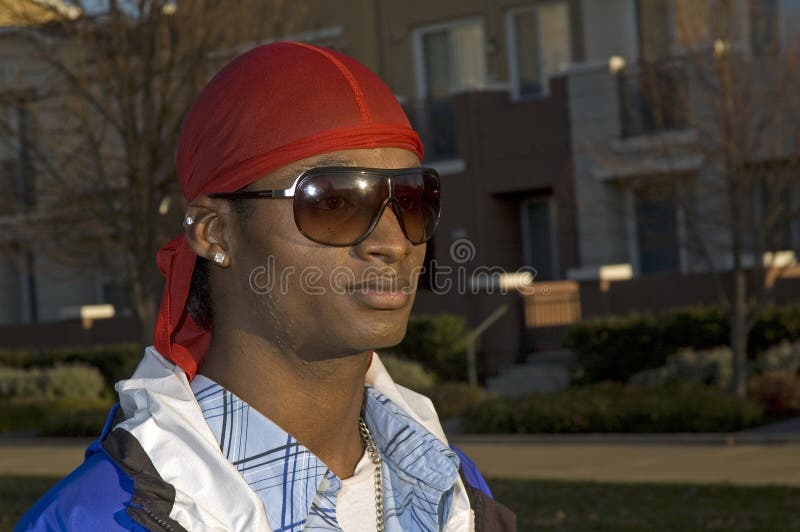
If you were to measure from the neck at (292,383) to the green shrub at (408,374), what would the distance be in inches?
646

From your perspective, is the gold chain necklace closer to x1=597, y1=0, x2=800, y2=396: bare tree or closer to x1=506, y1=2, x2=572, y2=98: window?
x1=597, y1=0, x2=800, y2=396: bare tree

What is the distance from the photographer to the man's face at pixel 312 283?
7.22ft

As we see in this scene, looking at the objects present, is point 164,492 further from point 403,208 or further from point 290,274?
point 403,208

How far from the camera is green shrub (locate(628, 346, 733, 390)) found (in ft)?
54.9

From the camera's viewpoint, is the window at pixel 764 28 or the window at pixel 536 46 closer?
the window at pixel 764 28

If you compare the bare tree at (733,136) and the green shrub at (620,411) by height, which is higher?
the bare tree at (733,136)

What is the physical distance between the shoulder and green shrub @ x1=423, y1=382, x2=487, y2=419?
15247mm

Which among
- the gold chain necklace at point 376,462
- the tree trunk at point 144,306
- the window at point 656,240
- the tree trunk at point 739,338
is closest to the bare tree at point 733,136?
the tree trunk at point 739,338

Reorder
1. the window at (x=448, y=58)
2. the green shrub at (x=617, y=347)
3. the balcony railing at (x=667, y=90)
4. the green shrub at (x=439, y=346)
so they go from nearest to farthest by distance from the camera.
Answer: the balcony railing at (x=667, y=90)
the green shrub at (x=617, y=347)
the green shrub at (x=439, y=346)
the window at (x=448, y=58)

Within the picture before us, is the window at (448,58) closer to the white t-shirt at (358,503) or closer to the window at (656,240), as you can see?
the window at (656,240)

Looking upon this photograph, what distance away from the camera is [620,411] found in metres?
14.6

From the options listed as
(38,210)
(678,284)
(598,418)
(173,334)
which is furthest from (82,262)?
(173,334)

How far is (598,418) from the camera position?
1464 centimetres

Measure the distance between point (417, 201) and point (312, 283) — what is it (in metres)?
0.27
